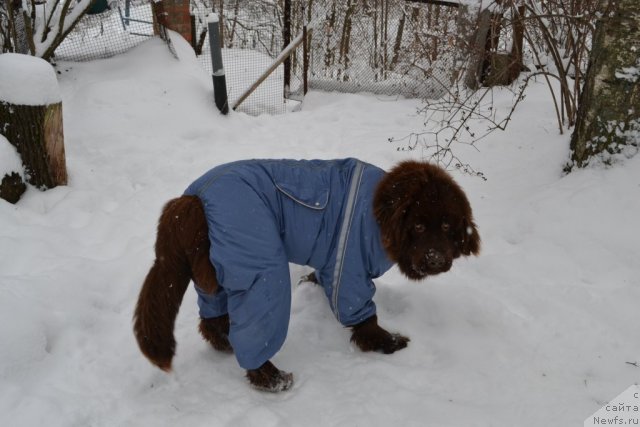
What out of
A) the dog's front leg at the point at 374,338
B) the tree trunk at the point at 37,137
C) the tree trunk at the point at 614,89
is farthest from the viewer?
the tree trunk at the point at 37,137

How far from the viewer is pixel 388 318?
281 centimetres

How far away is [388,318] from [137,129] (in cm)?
353

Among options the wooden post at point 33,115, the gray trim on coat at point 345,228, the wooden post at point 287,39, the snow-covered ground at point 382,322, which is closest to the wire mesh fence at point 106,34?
the wooden post at point 287,39

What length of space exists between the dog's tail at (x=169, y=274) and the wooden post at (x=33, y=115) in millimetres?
2361

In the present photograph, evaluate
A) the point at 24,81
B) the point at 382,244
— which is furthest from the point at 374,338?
the point at 24,81

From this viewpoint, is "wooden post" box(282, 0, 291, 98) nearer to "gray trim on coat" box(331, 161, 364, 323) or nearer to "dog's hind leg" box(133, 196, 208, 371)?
"gray trim on coat" box(331, 161, 364, 323)

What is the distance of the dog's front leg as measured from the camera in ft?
8.23

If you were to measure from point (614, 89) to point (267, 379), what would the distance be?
9.83 feet

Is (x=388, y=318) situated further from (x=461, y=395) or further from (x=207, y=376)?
(x=207, y=376)

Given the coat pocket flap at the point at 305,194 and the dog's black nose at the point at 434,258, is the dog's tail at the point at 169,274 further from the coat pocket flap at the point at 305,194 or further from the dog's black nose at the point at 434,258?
the dog's black nose at the point at 434,258

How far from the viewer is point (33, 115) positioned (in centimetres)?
380

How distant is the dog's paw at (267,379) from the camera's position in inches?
90.2

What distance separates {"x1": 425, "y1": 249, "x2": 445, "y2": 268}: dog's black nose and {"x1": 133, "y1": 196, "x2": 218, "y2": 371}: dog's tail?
3.32 feet

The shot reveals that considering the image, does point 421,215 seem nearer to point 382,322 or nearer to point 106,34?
point 382,322
